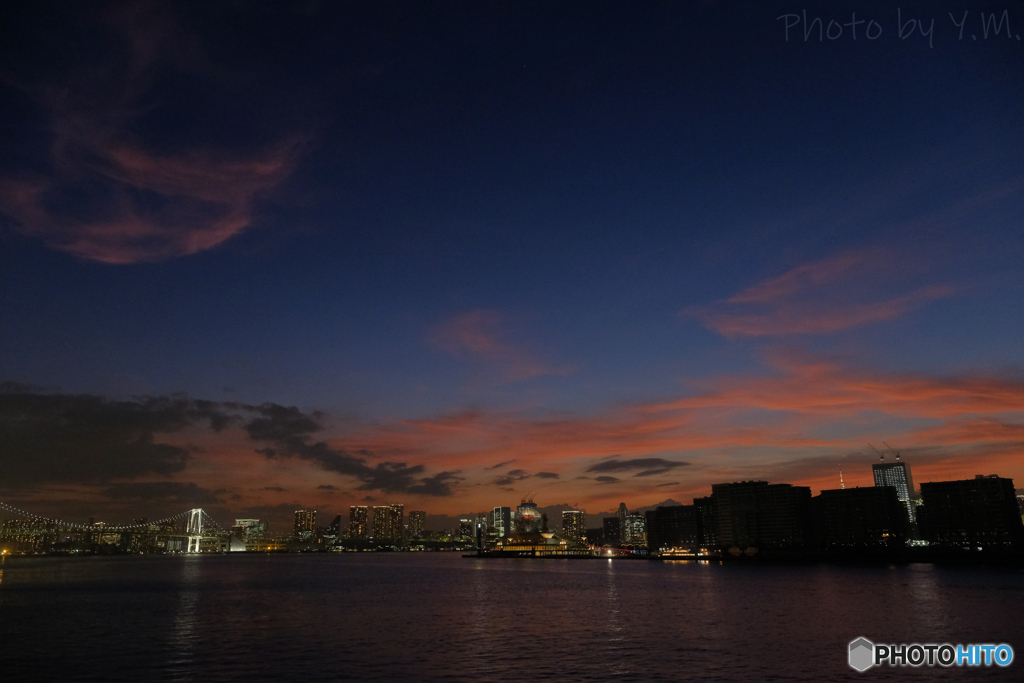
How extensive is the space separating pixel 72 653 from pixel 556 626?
3464 cm

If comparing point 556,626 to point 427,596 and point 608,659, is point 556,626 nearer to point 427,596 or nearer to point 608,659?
point 608,659

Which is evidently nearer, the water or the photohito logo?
the water

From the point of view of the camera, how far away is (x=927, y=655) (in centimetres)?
4075

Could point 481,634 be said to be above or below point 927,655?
above

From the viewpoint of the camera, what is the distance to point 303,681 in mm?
33406

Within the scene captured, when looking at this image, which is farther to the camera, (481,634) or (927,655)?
(481,634)

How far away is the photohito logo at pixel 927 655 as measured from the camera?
3788cm

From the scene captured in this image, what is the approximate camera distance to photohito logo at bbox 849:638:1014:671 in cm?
3788

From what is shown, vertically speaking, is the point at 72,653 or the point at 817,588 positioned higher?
the point at 72,653

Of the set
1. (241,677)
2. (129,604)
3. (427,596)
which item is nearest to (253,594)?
(129,604)

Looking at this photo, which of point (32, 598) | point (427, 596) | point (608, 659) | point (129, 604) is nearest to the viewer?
point (608, 659)

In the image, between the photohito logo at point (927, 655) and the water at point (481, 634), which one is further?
the photohito logo at point (927, 655)

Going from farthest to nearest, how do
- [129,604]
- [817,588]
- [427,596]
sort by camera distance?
[817,588]
[427,596]
[129,604]

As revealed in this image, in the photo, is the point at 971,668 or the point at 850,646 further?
the point at 850,646
